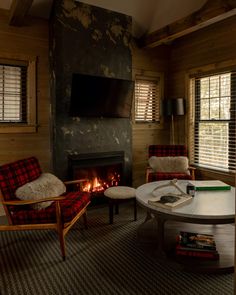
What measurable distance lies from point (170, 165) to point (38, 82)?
232 cm

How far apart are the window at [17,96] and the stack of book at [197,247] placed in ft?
8.40

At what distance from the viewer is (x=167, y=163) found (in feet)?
13.6

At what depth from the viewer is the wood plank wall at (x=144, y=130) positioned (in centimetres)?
482

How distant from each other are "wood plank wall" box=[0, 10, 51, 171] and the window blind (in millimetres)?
194

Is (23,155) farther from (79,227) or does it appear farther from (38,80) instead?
(79,227)

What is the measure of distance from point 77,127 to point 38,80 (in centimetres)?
90

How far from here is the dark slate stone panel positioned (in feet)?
12.1

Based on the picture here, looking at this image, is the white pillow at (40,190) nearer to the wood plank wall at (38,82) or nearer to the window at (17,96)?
the wood plank wall at (38,82)

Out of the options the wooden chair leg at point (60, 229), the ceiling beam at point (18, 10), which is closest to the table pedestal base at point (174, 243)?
the wooden chair leg at point (60, 229)

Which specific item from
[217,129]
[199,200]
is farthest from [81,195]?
[217,129]

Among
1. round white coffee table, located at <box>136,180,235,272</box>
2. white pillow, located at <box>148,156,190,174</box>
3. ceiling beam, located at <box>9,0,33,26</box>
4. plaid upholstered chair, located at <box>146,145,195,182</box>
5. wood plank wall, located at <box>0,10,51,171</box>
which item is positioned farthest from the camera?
white pillow, located at <box>148,156,190,174</box>

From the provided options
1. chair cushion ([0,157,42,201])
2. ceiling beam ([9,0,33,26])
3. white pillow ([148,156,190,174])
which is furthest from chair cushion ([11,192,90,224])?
ceiling beam ([9,0,33,26])

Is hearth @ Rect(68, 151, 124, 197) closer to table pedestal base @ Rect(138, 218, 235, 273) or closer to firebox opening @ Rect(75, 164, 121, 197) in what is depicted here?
firebox opening @ Rect(75, 164, 121, 197)

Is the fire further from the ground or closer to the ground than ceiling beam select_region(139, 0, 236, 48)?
closer to the ground
